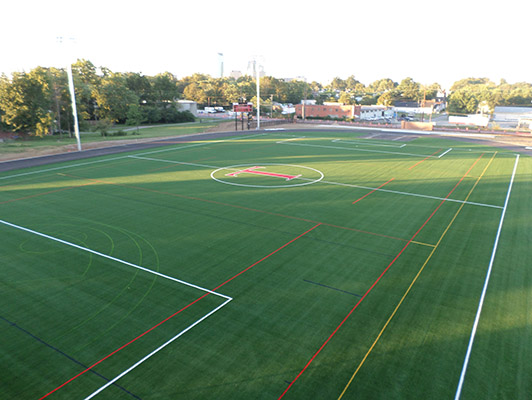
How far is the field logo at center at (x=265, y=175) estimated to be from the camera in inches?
1345

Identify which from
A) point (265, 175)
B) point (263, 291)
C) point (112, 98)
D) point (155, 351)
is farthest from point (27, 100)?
point (155, 351)

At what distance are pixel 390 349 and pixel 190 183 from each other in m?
25.4

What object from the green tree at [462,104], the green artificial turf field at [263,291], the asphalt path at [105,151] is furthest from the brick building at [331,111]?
the green artificial turf field at [263,291]

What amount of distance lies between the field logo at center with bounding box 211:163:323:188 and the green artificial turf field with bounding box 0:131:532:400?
3.56 ft

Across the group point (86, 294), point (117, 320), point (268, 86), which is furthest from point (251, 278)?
point (268, 86)

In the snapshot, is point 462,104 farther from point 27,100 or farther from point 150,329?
point 150,329

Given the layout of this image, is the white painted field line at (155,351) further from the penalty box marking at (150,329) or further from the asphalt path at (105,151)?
the asphalt path at (105,151)

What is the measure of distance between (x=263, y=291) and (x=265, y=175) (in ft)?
73.0

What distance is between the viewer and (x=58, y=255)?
19203 millimetres

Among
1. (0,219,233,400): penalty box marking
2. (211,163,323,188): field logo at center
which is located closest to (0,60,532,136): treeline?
(211,163,323,188): field logo at center

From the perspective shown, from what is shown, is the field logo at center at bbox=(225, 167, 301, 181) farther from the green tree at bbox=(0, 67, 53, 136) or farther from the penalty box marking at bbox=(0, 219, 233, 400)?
the green tree at bbox=(0, 67, 53, 136)

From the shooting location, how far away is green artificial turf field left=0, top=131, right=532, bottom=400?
37.1 ft

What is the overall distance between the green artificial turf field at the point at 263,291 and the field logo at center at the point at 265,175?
1084mm

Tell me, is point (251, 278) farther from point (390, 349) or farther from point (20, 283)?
point (20, 283)
